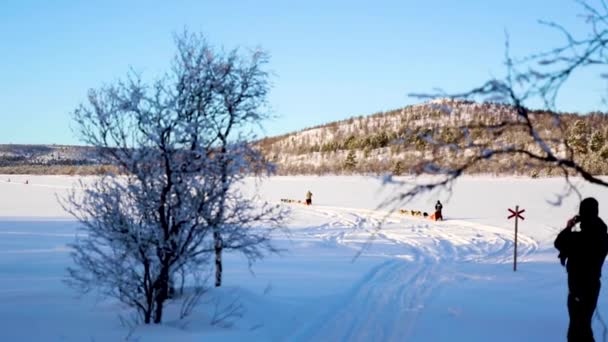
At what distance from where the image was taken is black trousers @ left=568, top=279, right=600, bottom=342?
21.9ft

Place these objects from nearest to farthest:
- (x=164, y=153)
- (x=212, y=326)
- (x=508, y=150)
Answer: (x=508, y=150) < (x=164, y=153) < (x=212, y=326)

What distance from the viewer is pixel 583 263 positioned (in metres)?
6.62

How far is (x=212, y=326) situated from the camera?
8.38m

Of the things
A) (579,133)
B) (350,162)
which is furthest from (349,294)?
(350,162)

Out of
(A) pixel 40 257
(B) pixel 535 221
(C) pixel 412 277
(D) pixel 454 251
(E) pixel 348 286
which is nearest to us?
(E) pixel 348 286

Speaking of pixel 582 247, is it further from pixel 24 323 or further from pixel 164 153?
pixel 24 323

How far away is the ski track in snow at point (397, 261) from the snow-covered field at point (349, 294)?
36 millimetres

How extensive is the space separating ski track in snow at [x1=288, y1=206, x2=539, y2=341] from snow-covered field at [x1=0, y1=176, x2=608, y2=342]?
36 mm

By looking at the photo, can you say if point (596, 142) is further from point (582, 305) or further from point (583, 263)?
point (582, 305)

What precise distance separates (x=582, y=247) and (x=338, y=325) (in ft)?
12.9

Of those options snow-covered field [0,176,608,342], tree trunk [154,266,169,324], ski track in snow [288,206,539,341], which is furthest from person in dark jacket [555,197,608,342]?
tree trunk [154,266,169,324]

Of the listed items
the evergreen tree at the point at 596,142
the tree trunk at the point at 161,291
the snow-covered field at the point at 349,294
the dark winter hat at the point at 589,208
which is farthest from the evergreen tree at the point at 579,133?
the tree trunk at the point at 161,291

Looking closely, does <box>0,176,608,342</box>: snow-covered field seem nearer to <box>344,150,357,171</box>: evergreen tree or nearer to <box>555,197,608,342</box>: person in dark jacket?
<box>555,197,608,342</box>: person in dark jacket

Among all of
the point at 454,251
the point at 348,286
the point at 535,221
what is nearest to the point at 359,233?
the point at 454,251
